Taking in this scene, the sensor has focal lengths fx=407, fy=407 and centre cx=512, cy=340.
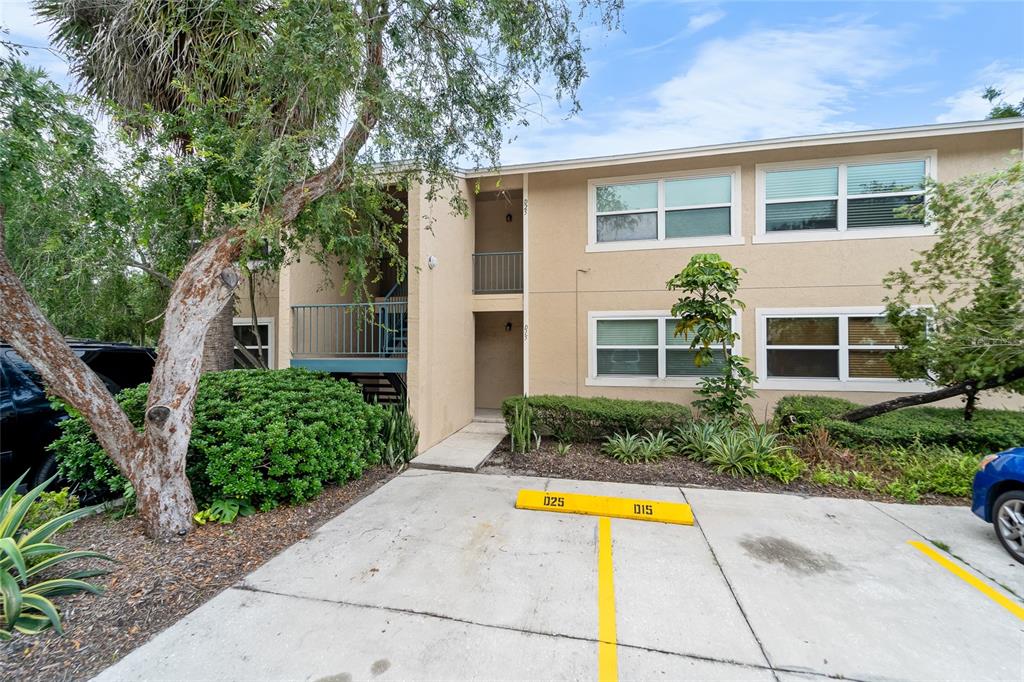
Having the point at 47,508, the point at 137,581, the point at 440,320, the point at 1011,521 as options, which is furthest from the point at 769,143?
the point at 47,508

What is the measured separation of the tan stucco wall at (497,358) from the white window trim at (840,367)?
5.18 m

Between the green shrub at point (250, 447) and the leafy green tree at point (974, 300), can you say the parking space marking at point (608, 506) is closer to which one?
the green shrub at point (250, 447)

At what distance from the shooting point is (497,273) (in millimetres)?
9953

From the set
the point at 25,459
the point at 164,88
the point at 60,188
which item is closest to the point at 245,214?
the point at 60,188

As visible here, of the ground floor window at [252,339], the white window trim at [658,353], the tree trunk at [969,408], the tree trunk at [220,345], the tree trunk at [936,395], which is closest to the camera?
the tree trunk at [936,395]

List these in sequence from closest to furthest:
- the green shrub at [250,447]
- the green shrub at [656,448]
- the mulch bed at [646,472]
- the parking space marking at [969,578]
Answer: the parking space marking at [969,578]
the green shrub at [250,447]
the mulch bed at [646,472]
the green shrub at [656,448]

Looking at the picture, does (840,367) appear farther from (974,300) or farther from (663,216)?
(663,216)

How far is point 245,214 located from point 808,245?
8930 mm

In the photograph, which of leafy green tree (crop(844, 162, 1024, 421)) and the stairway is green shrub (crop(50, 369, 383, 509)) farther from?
leafy green tree (crop(844, 162, 1024, 421))

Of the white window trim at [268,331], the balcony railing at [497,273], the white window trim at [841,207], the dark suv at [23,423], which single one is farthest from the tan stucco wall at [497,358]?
the dark suv at [23,423]

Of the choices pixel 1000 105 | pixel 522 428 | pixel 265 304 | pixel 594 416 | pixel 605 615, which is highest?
pixel 1000 105

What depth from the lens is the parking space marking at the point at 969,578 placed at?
2.96 meters

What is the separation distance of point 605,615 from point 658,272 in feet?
22.0

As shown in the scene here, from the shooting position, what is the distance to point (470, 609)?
293 cm
